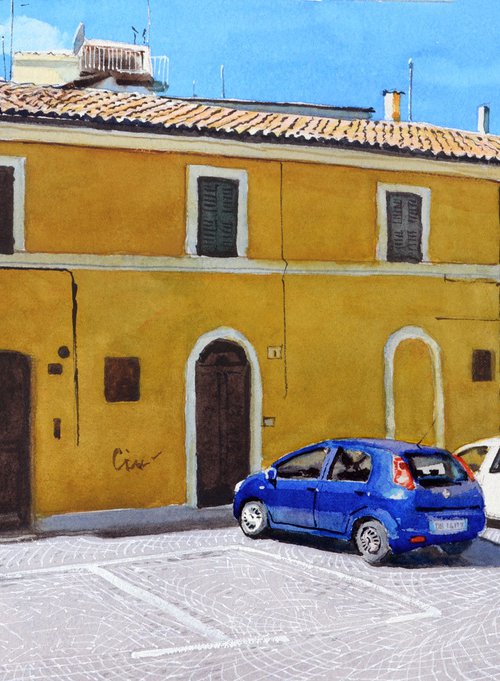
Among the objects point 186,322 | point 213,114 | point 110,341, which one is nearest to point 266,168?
point 213,114

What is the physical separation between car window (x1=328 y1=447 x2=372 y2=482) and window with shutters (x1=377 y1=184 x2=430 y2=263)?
592 centimetres

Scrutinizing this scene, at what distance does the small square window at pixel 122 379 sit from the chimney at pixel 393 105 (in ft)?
35.8

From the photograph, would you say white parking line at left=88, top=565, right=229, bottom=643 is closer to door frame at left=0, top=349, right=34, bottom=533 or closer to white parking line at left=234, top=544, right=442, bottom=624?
white parking line at left=234, top=544, right=442, bottom=624

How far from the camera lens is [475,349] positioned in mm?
17453

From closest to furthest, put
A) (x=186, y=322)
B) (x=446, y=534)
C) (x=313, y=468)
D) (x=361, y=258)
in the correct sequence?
(x=446, y=534) → (x=313, y=468) → (x=186, y=322) → (x=361, y=258)

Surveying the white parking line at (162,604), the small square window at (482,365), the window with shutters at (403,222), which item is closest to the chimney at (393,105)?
the window with shutters at (403,222)

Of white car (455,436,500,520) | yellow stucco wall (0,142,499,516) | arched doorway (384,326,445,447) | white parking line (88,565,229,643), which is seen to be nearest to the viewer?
white parking line (88,565,229,643)

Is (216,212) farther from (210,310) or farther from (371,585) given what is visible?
(371,585)

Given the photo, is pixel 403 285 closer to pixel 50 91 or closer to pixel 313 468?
pixel 313 468

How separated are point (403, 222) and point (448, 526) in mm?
7625

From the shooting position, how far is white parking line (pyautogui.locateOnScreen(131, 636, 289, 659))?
295 inches

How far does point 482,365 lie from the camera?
17.5m

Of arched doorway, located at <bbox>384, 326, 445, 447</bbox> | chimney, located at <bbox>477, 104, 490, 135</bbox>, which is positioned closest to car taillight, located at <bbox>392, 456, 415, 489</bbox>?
arched doorway, located at <bbox>384, 326, 445, 447</bbox>

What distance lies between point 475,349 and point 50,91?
30.6 ft
